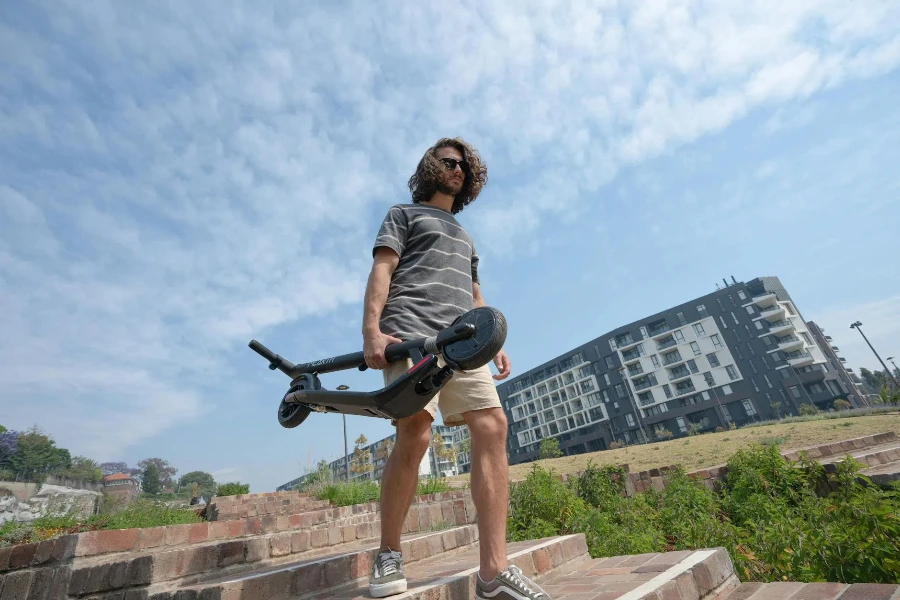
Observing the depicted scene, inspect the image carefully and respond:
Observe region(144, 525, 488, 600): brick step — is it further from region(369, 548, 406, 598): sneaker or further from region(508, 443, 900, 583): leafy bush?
region(508, 443, 900, 583): leafy bush

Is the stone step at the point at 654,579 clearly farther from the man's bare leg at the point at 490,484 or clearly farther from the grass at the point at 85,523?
the grass at the point at 85,523

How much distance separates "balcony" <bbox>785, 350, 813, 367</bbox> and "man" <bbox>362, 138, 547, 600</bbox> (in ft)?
193

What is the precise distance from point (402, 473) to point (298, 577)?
2.42ft

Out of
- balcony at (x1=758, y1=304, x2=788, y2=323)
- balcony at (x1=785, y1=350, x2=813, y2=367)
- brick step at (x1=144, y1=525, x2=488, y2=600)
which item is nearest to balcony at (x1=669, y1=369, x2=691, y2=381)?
balcony at (x1=785, y1=350, x2=813, y2=367)

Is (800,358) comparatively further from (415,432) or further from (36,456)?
(36,456)

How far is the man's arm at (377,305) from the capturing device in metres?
1.97

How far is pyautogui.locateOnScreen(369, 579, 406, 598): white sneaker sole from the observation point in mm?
1769

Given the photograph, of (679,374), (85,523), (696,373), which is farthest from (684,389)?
(85,523)

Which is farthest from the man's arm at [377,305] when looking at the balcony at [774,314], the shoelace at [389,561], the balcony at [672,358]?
the balcony at [774,314]

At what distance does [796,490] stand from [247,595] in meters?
5.24

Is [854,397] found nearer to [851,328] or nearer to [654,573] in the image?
[851,328]

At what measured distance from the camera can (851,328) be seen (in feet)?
147

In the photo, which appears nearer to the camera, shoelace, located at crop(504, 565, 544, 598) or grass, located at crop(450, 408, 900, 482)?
shoelace, located at crop(504, 565, 544, 598)

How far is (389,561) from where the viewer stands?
1.85 m
